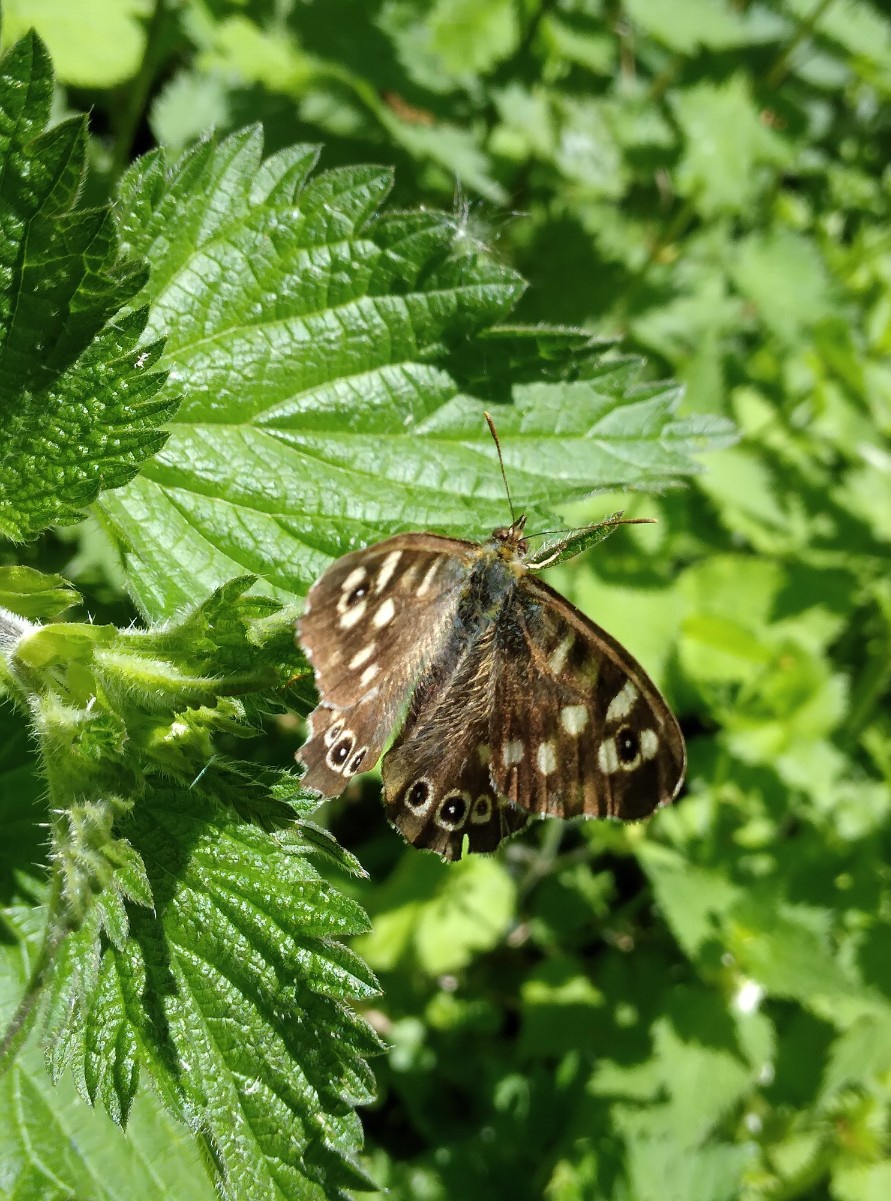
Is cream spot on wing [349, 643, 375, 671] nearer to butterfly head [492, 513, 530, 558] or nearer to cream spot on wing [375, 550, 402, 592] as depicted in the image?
cream spot on wing [375, 550, 402, 592]

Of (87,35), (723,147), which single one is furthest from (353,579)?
(723,147)

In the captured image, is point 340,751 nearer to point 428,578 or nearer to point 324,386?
point 428,578

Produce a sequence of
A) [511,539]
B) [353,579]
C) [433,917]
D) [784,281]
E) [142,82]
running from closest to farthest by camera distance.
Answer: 1. [353,579]
2. [511,539]
3. [142,82]
4. [433,917]
5. [784,281]

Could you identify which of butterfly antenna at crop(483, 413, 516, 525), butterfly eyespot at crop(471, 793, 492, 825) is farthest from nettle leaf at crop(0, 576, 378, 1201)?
butterfly antenna at crop(483, 413, 516, 525)

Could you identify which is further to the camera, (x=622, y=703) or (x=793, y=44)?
(x=793, y=44)

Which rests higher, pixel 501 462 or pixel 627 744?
pixel 501 462

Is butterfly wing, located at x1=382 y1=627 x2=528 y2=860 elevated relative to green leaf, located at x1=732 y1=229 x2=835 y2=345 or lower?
lower

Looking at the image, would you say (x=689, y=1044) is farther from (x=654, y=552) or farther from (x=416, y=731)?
(x=416, y=731)
